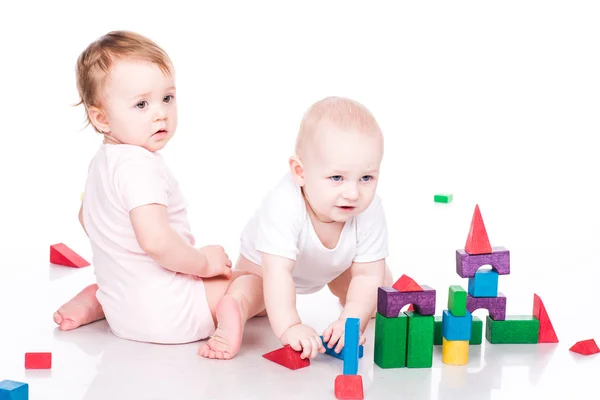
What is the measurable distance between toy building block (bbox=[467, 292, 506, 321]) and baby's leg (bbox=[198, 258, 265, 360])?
55 cm

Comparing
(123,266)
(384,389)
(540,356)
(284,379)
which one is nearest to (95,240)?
(123,266)

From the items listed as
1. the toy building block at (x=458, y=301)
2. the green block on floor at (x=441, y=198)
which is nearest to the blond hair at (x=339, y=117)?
the toy building block at (x=458, y=301)

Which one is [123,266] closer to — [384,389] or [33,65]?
[384,389]

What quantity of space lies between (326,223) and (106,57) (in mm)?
691

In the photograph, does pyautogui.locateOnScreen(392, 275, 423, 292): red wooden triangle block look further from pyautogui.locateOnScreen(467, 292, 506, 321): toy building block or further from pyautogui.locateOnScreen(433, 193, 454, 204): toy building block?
pyautogui.locateOnScreen(433, 193, 454, 204): toy building block

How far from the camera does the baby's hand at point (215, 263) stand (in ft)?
8.70

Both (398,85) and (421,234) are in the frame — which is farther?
(398,85)

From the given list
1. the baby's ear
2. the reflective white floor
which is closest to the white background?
the reflective white floor

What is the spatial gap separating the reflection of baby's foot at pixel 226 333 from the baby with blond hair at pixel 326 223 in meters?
0.09

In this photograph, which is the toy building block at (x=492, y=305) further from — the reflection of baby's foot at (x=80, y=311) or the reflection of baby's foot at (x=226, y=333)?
the reflection of baby's foot at (x=80, y=311)

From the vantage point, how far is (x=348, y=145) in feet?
7.80

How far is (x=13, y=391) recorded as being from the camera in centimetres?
211

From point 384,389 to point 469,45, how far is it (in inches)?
138

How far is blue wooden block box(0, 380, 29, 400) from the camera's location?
2102 millimetres
